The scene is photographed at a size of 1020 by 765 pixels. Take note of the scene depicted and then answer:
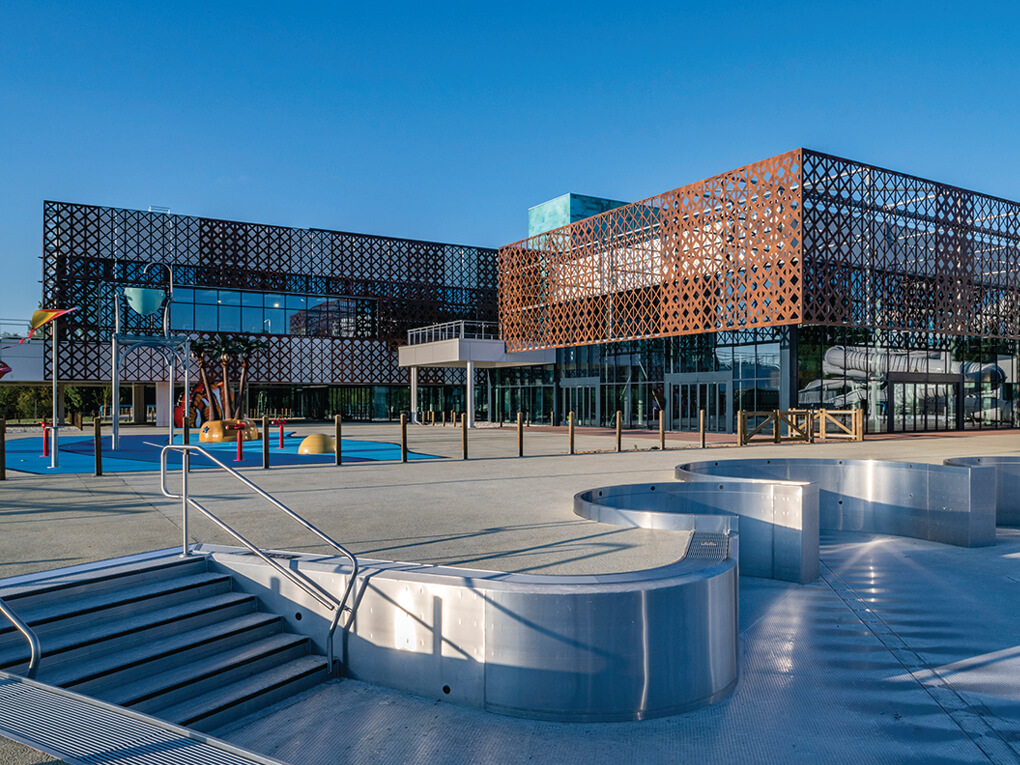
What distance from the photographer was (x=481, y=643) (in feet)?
16.8

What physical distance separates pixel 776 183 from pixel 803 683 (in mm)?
25392

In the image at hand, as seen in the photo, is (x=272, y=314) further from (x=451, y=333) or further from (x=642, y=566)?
(x=642, y=566)

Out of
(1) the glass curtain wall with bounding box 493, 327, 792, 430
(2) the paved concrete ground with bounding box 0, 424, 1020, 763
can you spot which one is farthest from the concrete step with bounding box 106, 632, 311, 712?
(1) the glass curtain wall with bounding box 493, 327, 792, 430

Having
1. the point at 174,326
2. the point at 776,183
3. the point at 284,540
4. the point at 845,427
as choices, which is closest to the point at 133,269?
the point at 174,326

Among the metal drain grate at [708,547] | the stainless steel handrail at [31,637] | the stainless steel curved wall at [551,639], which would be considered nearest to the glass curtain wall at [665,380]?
the metal drain grate at [708,547]

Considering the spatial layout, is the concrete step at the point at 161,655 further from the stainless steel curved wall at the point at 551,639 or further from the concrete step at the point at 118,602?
the stainless steel curved wall at the point at 551,639

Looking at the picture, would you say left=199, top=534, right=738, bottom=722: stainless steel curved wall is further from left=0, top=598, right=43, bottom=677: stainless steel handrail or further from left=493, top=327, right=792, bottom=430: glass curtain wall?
left=493, top=327, right=792, bottom=430: glass curtain wall

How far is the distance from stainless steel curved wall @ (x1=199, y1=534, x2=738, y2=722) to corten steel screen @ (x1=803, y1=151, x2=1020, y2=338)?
24454 mm

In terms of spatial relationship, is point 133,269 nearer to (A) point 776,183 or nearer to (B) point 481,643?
(A) point 776,183

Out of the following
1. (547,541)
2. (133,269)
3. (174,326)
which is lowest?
(547,541)

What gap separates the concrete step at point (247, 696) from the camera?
15.9ft

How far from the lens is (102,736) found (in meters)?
3.12

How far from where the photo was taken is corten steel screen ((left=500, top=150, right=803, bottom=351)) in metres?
28.0

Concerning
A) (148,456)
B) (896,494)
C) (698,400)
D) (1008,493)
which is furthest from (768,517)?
(698,400)
